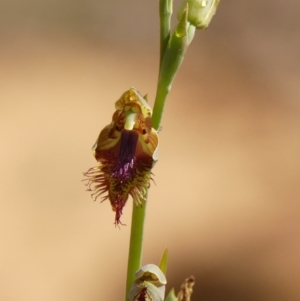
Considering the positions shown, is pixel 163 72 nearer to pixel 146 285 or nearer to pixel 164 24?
pixel 164 24

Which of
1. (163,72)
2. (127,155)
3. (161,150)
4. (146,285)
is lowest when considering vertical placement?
(146,285)

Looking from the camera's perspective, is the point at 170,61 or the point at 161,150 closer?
the point at 170,61

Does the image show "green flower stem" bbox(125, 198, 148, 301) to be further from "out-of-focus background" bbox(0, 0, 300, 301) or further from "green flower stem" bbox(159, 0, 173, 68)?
"out-of-focus background" bbox(0, 0, 300, 301)

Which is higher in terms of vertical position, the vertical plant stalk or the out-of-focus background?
the out-of-focus background

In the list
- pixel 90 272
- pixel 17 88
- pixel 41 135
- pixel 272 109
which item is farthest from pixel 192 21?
pixel 272 109

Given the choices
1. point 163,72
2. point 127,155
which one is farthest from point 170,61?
point 127,155

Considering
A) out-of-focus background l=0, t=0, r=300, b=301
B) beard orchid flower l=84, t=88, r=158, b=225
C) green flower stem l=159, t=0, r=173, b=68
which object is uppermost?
out-of-focus background l=0, t=0, r=300, b=301

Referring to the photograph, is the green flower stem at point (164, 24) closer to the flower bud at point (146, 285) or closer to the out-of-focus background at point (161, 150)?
the flower bud at point (146, 285)

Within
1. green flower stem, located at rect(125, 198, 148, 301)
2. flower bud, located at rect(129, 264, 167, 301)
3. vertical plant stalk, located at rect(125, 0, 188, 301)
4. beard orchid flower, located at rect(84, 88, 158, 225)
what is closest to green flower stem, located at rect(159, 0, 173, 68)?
vertical plant stalk, located at rect(125, 0, 188, 301)

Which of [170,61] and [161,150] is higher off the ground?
[161,150]
